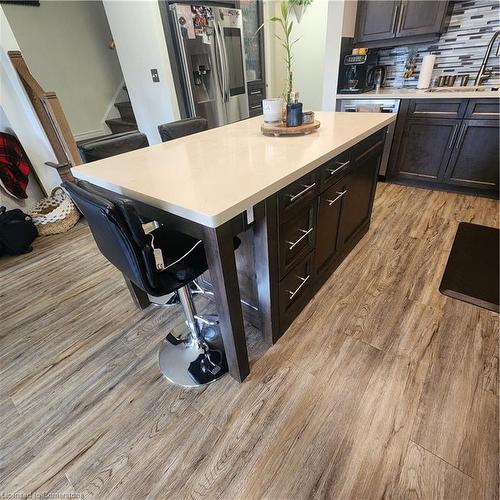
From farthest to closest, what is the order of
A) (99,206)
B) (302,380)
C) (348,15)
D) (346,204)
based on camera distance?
1. (348,15)
2. (346,204)
3. (302,380)
4. (99,206)

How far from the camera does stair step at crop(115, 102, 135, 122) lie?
4.21m

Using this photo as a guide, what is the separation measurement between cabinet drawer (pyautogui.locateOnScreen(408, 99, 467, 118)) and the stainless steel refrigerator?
6.82 ft

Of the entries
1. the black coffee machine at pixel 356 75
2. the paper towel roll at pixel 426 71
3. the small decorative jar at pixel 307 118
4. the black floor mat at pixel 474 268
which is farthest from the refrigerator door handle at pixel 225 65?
the black floor mat at pixel 474 268

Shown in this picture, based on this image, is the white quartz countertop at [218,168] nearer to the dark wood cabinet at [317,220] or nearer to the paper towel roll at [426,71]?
the dark wood cabinet at [317,220]

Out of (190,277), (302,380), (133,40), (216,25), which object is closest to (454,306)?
(302,380)

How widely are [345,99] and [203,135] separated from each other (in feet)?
6.60

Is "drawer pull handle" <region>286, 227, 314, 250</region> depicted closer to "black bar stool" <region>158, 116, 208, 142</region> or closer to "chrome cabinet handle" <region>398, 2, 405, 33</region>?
"black bar stool" <region>158, 116, 208, 142</region>

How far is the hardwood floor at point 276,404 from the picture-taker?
992mm

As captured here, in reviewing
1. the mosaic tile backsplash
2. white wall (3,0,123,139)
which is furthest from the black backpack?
the mosaic tile backsplash

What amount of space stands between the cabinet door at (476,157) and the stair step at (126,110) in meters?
4.22

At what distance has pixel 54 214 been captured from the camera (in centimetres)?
262

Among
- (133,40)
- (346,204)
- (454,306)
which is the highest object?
(133,40)

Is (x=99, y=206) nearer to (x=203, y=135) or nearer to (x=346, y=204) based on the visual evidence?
(x=203, y=135)

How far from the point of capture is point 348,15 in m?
2.68
